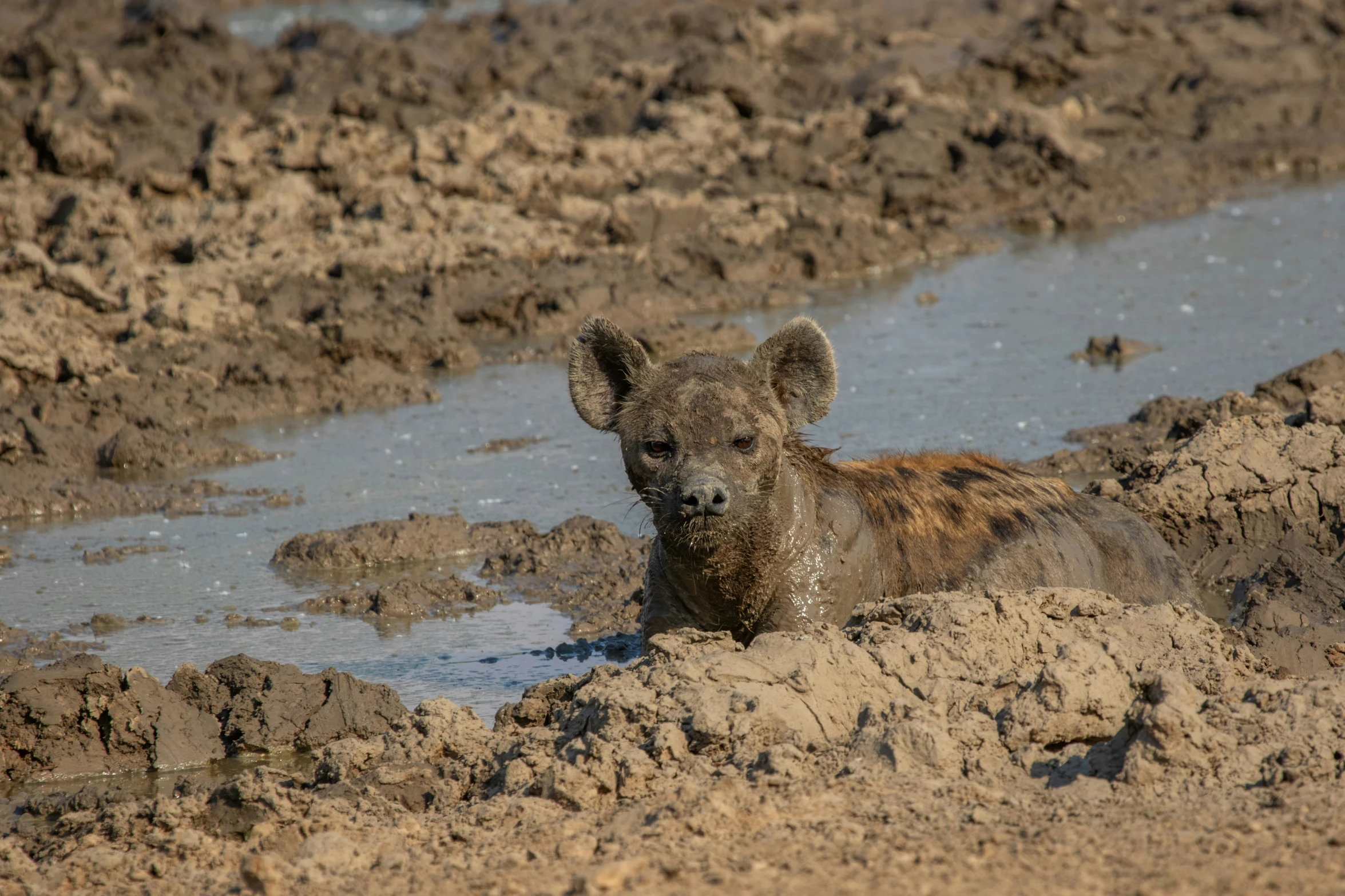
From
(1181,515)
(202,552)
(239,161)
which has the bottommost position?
(202,552)

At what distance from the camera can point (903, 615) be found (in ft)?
17.4

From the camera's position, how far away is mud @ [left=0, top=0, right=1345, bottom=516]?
40.7 feet

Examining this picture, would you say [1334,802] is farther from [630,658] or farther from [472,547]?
[472,547]

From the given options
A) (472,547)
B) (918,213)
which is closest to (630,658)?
(472,547)

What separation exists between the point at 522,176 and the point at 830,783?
42.8ft

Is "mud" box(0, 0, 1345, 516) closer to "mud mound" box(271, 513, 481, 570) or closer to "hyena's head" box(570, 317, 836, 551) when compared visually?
"mud mound" box(271, 513, 481, 570)

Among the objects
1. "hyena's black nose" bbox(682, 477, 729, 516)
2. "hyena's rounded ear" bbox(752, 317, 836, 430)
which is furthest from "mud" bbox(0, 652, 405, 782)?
"hyena's rounded ear" bbox(752, 317, 836, 430)

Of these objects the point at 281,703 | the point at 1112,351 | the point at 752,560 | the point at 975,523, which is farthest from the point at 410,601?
the point at 1112,351

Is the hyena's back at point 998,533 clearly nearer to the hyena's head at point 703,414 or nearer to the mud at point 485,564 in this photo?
the hyena's head at point 703,414

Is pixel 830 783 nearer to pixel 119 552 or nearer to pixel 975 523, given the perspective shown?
pixel 975 523

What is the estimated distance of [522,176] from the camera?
653 inches

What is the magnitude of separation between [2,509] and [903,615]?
6.88 m

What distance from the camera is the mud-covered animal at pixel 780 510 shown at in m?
5.59

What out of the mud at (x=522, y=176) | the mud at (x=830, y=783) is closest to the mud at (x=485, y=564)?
the mud at (x=522, y=176)
